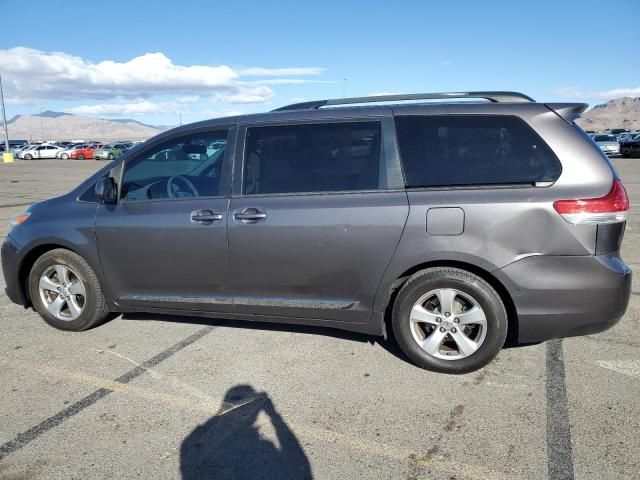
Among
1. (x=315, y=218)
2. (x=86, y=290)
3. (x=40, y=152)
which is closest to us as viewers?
(x=315, y=218)

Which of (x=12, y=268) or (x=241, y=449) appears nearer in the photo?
(x=241, y=449)

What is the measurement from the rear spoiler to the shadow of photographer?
260 centimetres

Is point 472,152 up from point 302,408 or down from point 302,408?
up

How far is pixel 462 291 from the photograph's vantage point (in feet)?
11.2

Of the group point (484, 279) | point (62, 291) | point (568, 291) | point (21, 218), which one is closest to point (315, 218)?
point (484, 279)

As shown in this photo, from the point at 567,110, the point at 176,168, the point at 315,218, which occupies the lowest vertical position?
the point at 315,218

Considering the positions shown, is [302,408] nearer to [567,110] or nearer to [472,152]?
[472,152]

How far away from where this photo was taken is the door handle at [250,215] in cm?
369

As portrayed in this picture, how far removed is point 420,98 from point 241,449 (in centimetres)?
273

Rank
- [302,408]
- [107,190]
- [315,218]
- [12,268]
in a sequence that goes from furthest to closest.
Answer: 1. [12,268]
2. [107,190]
3. [315,218]
4. [302,408]

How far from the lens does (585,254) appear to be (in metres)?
3.22

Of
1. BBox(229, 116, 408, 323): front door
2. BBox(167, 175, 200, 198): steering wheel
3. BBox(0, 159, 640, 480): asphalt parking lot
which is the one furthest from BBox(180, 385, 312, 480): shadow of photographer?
BBox(167, 175, 200, 198): steering wheel

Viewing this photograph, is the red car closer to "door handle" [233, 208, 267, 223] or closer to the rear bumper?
"door handle" [233, 208, 267, 223]

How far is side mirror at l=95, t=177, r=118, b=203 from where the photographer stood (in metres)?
4.06
